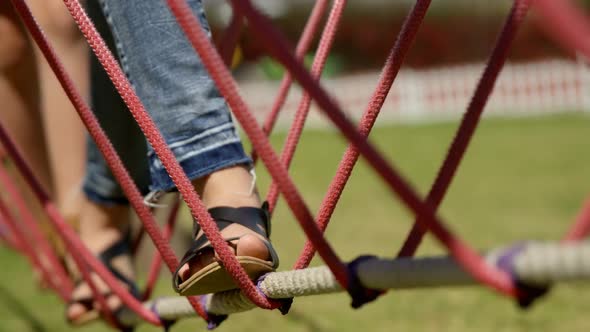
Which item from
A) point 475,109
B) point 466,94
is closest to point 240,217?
point 475,109

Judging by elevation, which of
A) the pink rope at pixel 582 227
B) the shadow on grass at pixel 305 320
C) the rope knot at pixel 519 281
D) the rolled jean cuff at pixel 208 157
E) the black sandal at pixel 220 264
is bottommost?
the shadow on grass at pixel 305 320

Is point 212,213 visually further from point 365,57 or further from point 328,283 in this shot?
point 365,57

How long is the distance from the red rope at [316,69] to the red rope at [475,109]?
0.20 meters

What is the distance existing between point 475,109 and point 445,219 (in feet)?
6.97

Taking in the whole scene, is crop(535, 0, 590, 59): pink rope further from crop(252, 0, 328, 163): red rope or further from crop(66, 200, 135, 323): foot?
crop(66, 200, 135, 323): foot

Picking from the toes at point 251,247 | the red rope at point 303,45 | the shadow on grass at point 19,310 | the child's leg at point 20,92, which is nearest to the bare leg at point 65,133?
the child's leg at point 20,92

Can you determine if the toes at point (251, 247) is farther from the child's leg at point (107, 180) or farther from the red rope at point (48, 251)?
the red rope at point (48, 251)

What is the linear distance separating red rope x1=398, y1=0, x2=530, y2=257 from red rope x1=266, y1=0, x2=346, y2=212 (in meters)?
0.20

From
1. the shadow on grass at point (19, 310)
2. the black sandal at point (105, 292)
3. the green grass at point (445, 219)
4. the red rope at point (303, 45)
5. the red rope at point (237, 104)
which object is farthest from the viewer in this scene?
the shadow on grass at point (19, 310)

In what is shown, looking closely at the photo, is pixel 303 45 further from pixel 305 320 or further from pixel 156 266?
pixel 305 320

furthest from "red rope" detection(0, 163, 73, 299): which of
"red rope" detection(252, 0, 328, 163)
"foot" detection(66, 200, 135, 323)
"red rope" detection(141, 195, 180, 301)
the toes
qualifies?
the toes

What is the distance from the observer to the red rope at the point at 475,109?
29.0 inches

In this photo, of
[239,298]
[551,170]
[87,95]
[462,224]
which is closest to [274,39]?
[239,298]

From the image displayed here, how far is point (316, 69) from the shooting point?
1.02 meters
